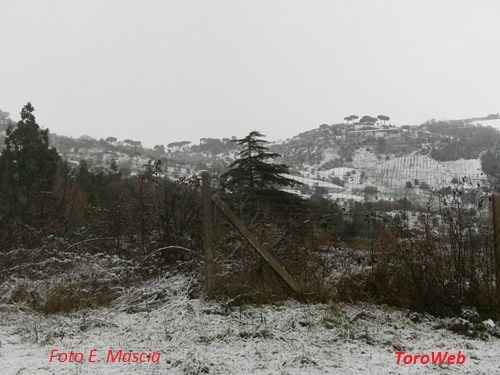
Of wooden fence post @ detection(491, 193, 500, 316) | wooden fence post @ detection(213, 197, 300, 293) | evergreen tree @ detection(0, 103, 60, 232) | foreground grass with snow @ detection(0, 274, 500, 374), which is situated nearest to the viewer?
foreground grass with snow @ detection(0, 274, 500, 374)

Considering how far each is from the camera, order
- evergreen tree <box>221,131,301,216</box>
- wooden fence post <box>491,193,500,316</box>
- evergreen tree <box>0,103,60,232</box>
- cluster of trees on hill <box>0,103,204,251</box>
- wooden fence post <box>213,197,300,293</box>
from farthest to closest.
Answer: evergreen tree <box>0,103,60,232</box>
cluster of trees on hill <box>0,103,204,251</box>
evergreen tree <box>221,131,301,216</box>
wooden fence post <box>213,197,300,293</box>
wooden fence post <box>491,193,500,316</box>

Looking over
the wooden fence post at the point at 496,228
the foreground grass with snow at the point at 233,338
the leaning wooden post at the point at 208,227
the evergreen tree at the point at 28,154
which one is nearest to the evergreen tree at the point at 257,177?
the leaning wooden post at the point at 208,227

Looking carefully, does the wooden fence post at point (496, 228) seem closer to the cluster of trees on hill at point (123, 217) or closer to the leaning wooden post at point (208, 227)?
the leaning wooden post at point (208, 227)

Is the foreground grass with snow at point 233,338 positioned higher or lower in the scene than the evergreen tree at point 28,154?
lower

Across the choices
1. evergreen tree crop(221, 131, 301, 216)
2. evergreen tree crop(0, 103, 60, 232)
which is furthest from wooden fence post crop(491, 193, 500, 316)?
evergreen tree crop(0, 103, 60, 232)

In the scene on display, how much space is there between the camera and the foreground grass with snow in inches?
155

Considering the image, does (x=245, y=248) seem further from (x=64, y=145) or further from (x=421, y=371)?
(x=64, y=145)

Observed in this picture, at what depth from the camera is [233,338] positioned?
455 centimetres

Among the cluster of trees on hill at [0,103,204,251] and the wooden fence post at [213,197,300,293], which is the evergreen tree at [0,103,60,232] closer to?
the cluster of trees on hill at [0,103,204,251]

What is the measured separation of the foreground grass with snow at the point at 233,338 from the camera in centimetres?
395

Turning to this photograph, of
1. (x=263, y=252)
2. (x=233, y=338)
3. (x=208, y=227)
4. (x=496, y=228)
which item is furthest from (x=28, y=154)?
(x=496, y=228)

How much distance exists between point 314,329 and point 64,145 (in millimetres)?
103987

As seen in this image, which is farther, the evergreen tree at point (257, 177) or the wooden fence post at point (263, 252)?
the evergreen tree at point (257, 177)

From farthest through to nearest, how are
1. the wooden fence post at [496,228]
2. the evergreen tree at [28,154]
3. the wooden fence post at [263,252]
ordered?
the evergreen tree at [28,154]
the wooden fence post at [263,252]
the wooden fence post at [496,228]
